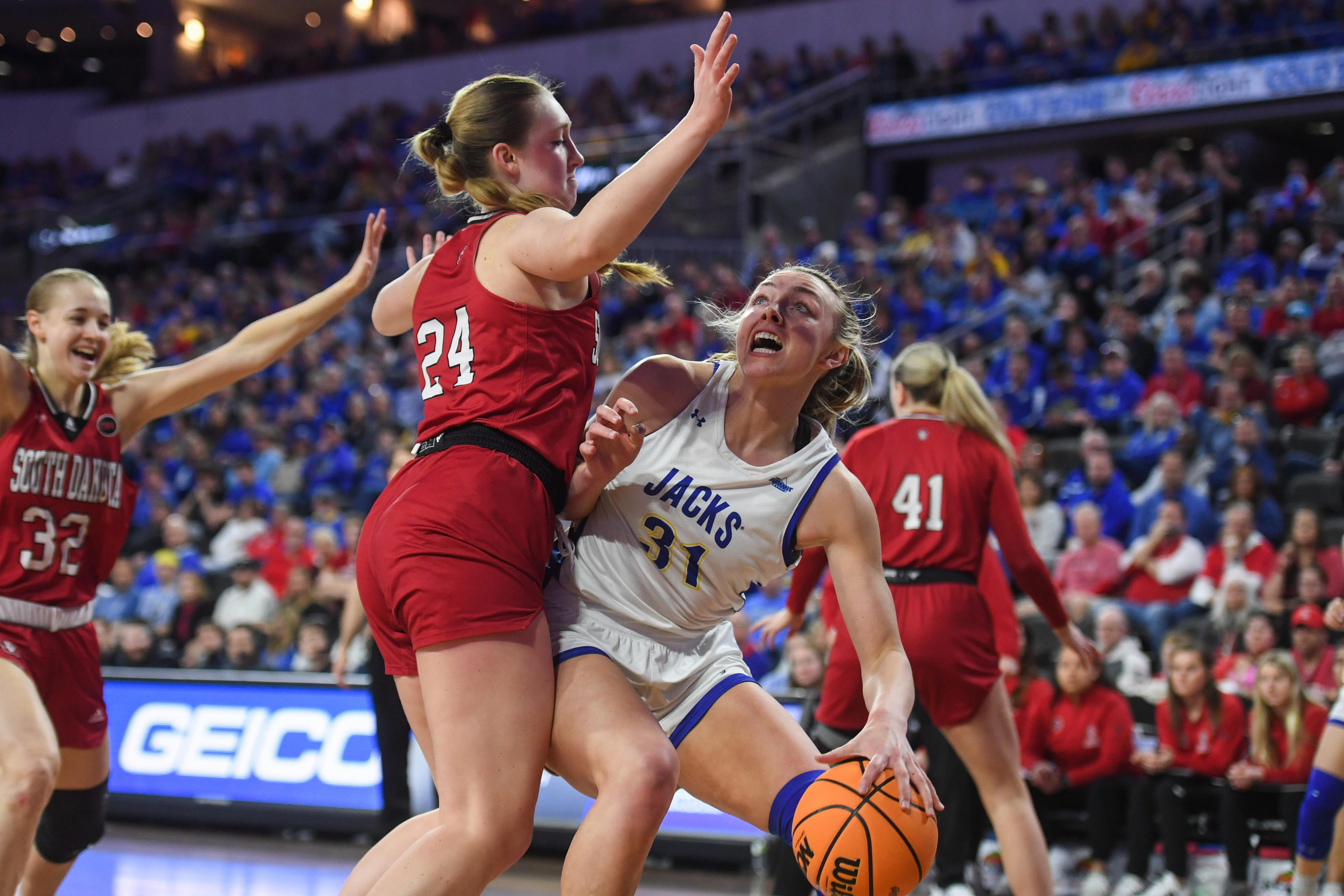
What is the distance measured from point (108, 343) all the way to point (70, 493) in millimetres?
503

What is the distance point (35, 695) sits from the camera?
12.5ft

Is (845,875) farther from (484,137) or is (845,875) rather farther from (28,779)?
(28,779)

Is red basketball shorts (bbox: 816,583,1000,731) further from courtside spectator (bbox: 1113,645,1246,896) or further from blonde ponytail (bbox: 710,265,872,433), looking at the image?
courtside spectator (bbox: 1113,645,1246,896)

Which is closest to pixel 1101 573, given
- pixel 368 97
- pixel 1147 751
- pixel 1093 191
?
pixel 1147 751

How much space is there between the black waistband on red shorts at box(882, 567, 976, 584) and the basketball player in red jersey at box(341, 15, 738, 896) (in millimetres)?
2137

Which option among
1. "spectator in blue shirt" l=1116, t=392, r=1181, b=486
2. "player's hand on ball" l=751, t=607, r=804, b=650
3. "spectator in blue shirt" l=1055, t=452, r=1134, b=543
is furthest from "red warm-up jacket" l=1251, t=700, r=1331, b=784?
"spectator in blue shirt" l=1116, t=392, r=1181, b=486

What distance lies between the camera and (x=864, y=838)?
2.69 metres

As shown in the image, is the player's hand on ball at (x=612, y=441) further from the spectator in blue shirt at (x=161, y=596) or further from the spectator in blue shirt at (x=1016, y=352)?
the spectator in blue shirt at (x=161, y=596)

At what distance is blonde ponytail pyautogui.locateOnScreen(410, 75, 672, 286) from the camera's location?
290 centimetres

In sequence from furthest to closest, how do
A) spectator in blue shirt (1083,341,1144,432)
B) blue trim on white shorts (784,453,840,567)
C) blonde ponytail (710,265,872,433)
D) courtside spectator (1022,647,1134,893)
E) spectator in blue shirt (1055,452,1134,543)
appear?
spectator in blue shirt (1083,341,1144,432) < spectator in blue shirt (1055,452,1134,543) < courtside spectator (1022,647,1134,893) < blonde ponytail (710,265,872,433) < blue trim on white shorts (784,453,840,567)

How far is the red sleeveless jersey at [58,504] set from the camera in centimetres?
401

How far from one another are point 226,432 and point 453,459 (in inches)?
525

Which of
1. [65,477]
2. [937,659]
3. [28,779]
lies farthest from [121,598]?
[937,659]

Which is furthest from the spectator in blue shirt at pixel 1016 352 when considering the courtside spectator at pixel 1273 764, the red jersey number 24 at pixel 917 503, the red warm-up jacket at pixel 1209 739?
the red jersey number 24 at pixel 917 503
